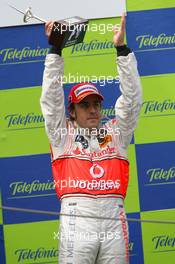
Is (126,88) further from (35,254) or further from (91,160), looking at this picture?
(35,254)

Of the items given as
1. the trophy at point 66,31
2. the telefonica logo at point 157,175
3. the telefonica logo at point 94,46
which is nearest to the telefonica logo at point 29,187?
the telefonica logo at point 157,175

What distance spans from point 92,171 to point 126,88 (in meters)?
0.38

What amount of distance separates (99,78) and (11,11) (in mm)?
604

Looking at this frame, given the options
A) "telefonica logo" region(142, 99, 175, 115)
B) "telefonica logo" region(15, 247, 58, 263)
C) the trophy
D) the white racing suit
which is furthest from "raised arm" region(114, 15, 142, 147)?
"telefonica logo" region(15, 247, 58, 263)

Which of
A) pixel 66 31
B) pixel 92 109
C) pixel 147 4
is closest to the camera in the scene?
pixel 66 31

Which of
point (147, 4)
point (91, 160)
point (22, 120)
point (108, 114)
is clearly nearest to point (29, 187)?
point (22, 120)

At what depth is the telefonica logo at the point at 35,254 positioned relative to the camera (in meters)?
4.33

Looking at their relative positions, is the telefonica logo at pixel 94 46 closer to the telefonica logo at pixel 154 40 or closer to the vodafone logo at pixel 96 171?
the telefonica logo at pixel 154 40

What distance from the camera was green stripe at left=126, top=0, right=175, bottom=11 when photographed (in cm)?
428

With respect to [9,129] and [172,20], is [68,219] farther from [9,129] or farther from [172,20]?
[172,20]

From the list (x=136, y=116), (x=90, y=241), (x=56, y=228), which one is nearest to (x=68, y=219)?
(x=90, y=241)

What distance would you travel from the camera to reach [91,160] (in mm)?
3361

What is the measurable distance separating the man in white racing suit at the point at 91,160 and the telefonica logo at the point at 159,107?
867 millimetres

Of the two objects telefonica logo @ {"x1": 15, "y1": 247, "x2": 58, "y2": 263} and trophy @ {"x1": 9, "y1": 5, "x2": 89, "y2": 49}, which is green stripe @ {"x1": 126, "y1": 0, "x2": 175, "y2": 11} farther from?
telefonica logo @ {"x1": 15, "y1": 247, "x2": 58, "y2": 263}
